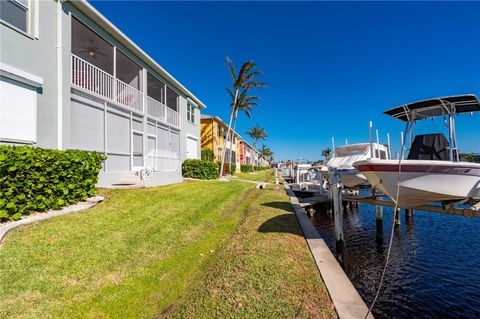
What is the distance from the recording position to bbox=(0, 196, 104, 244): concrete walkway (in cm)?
493

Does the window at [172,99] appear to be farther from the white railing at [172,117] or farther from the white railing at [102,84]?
the white railing at [102,84]

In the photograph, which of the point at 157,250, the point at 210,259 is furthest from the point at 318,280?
the point at 157,250

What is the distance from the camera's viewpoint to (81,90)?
9.74 meters

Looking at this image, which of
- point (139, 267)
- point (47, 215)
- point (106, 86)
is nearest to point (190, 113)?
point (106, 86)

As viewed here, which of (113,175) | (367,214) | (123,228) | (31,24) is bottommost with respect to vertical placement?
(367,214)

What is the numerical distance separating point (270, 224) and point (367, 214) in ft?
30.5

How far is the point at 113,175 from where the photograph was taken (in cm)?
1103

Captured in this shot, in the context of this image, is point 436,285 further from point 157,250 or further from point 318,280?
point 157,250

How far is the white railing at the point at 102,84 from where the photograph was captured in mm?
10172

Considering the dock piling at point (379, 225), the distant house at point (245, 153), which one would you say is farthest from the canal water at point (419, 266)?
the distant house at point (245, 153)

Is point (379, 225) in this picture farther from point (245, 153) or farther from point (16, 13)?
point (245, 153)

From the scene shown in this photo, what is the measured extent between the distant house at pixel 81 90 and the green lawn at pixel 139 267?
12.0 ft

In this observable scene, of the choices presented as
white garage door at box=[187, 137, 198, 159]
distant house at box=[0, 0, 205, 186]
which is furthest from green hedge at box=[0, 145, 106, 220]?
white garage door at box=[187, 137, 198, 159]

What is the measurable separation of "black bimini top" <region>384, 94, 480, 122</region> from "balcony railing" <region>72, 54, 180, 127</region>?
12.0m
